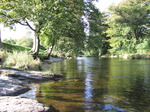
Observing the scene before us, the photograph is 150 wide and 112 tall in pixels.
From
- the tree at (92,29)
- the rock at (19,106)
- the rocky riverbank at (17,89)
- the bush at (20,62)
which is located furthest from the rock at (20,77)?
the tree at (92,29)

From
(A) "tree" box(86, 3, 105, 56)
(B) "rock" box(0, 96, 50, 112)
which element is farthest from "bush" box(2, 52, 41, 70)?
(B) "rock" box(0, 96, 50, 112)

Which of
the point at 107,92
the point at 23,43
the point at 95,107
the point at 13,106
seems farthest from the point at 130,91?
the point at 23,43

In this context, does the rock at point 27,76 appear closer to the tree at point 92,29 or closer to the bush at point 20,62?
the bush at point 20,62

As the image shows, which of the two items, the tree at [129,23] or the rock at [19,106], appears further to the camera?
the tree at [129,23]

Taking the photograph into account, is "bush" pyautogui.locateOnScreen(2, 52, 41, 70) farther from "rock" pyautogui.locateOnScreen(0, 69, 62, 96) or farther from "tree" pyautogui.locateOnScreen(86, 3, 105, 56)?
"tree" pyautogui.locateOnScreen(86, 3, 105, 56)

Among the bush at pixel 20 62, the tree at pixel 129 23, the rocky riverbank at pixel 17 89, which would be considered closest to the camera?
the rocky riverbank at pixel 17 89

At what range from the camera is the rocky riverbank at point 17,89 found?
14.9 ft

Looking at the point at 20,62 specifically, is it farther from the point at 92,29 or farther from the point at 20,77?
the point at 92,29

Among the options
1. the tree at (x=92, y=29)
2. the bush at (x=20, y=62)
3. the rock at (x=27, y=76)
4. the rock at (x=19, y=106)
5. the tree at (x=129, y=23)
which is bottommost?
the rock at (x=19, y=106)

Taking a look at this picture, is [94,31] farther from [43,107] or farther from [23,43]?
[23,43]

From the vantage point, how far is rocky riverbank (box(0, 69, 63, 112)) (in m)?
4.55

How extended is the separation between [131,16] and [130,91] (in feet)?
118

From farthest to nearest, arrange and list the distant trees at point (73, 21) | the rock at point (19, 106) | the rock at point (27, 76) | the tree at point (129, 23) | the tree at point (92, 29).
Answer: the tree at point (129, 23)
the tree at point (92, 29)
the distant trees at point (73, 21)
the rock at point (27, 76)
the rock at point (19, 106)

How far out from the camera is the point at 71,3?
17.5 meters
